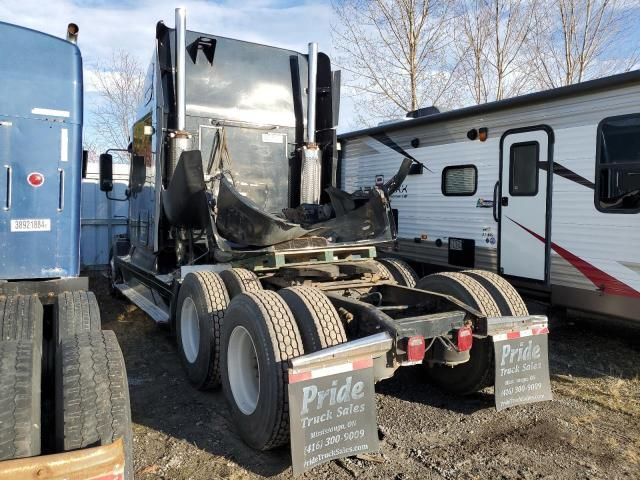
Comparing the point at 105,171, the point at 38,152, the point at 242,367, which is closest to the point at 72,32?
the point at 38,152

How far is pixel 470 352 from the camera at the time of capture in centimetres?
440

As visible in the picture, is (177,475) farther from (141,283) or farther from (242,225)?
(141,283)

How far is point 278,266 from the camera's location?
4.92m

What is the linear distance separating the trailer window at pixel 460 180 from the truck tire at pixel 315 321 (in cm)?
419

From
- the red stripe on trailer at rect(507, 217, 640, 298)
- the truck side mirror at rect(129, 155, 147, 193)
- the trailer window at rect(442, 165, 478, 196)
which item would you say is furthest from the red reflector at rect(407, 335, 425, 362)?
the truck side mirror at rect(129, 155, 147, 193)

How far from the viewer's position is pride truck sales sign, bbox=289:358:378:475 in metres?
3.19

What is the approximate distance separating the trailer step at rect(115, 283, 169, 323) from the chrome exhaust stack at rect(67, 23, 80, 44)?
3310mm

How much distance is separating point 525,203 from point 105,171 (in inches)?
229

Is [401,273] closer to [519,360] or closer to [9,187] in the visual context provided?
[519,360]

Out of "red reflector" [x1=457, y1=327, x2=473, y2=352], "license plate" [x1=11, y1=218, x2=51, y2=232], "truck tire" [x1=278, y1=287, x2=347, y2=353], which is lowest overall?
"red reflector" [x1=457, y1=327, x2=473, y2=352]

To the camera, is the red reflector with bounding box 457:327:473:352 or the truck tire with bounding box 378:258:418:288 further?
the truck tire with bounding box 378:258:418:288

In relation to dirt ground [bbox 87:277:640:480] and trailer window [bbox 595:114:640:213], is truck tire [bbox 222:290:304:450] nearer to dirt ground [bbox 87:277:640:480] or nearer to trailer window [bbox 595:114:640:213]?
dirt ground [bbox 87:277:640:480]

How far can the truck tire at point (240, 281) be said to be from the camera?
16.4 ft

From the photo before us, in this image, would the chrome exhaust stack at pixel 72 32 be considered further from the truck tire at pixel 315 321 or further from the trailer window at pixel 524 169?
the trailer window at pixel 524 169
